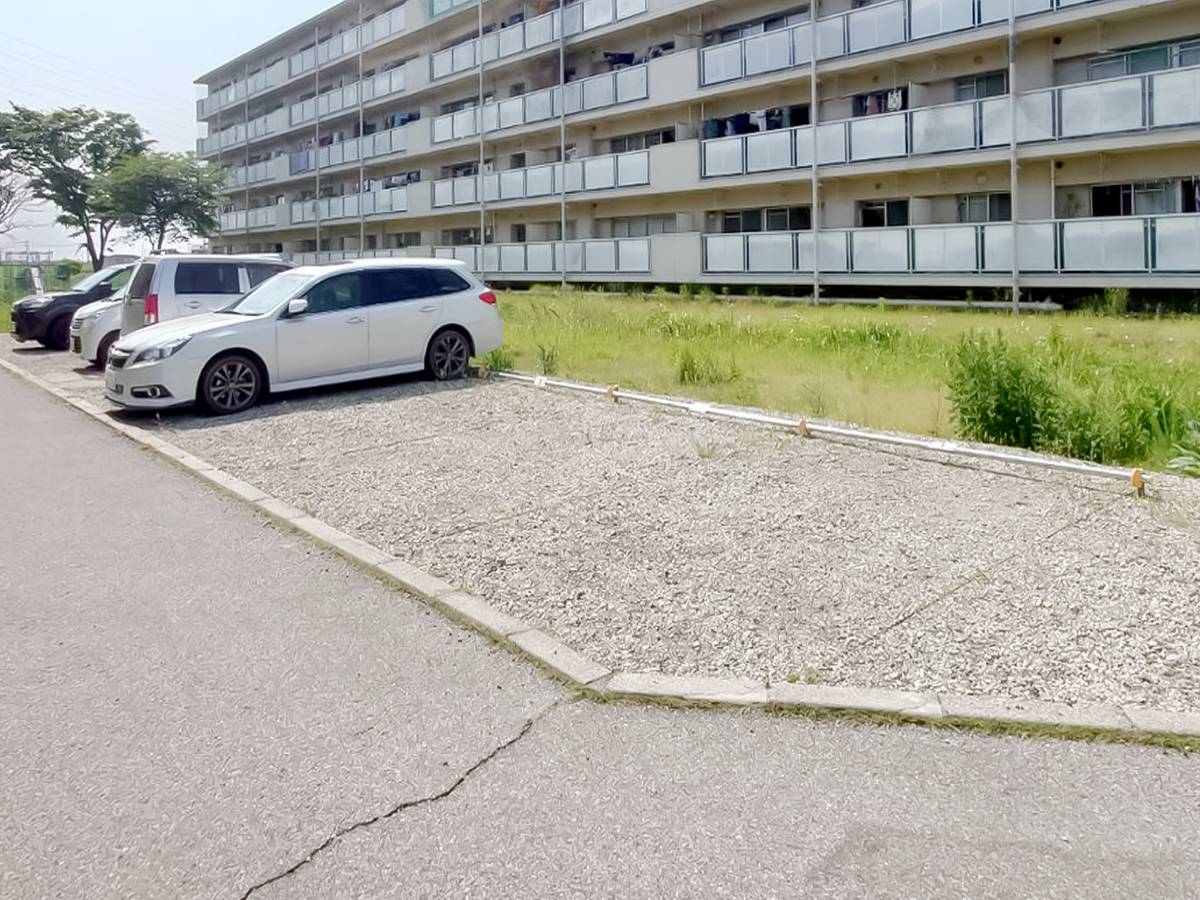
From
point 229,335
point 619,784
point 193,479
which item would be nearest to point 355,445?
point 193,479

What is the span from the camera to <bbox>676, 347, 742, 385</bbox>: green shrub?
13.2 m

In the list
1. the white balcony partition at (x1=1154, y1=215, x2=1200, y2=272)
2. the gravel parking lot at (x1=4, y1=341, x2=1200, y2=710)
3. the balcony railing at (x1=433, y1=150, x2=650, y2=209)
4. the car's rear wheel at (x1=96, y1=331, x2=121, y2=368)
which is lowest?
the gravel parking lot at (x1=4, y1=341, x2=1200, y2=710)

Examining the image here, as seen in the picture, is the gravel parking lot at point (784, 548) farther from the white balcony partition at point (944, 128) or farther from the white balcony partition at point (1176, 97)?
the white balcony partition at point (944, 128)

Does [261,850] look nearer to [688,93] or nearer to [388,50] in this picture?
[688,93]

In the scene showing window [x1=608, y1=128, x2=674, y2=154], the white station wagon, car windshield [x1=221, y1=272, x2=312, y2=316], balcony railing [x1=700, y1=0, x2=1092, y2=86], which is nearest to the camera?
the white station wagon

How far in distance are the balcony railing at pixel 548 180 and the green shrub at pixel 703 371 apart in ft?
60.3

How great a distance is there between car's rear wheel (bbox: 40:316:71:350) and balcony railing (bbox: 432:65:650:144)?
55.5 ft

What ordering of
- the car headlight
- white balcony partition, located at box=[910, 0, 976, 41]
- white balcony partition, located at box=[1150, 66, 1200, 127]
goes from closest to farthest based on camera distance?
the car headlight → white balcony partition, located at box=[1150, 66, 1200, 127] → white balcony partition, located at box=[910, 0, 976, 41]

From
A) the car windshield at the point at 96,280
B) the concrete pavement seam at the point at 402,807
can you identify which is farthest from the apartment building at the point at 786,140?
the concrete pavement seam at the point at 402,807

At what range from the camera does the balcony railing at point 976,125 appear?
67.1 feet

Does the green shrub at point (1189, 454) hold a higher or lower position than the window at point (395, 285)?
lower

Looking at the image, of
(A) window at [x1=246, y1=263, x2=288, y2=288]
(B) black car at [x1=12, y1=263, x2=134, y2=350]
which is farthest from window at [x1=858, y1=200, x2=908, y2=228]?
(B) black car at [x1=12, y1=263, x2=134, y2=350]

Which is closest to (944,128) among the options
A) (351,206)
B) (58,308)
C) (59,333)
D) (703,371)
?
(703,371)

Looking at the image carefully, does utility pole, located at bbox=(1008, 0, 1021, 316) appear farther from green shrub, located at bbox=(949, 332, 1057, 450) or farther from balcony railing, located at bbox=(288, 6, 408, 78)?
balcony railing, located at bbox=(288, 6, 408, 78)
